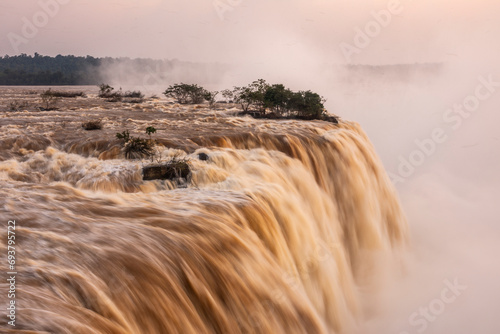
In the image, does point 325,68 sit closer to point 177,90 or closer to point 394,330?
point 177,90

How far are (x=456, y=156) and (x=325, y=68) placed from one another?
4175 cm

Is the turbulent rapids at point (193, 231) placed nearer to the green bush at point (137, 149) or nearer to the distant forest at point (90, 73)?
the green bush at point (137, 149)

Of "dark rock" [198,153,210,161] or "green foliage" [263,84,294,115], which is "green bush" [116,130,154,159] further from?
"green foliage" [263,84,294,115]

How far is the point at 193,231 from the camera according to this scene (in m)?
6.23

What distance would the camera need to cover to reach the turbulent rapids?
4566 millimetres

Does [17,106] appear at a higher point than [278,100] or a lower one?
lower

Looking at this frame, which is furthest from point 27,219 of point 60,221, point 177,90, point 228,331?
point 177,90

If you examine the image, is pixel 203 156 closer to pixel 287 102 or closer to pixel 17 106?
pixel 287 102

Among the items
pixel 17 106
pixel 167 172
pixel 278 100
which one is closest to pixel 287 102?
A: pixel 278 100

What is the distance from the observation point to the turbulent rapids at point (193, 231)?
4.57 meters

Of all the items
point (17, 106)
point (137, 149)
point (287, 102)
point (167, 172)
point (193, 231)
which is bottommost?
point (193, 231)

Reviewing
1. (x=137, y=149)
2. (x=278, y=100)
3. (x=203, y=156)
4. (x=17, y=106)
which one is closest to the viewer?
(x=203, y=156)

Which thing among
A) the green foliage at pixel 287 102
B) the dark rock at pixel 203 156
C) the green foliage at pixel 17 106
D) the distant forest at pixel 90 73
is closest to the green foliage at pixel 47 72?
the distant forest at pixel 90 73

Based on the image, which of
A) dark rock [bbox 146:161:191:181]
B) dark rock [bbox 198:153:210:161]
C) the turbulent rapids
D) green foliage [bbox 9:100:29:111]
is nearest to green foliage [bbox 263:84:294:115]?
the turbulent rapids
